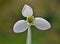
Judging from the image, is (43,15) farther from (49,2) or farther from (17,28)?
(17,28)

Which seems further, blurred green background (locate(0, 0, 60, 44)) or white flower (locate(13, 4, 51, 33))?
blurred green background (locate(0, 0, 60, 44))

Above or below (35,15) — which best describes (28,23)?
below

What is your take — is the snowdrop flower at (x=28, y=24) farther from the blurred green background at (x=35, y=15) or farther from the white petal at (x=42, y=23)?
the blurred green background at (x=35, y=15)

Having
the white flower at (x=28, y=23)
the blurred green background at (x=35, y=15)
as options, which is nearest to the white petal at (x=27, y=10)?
the white flower at (x=28, y=23)

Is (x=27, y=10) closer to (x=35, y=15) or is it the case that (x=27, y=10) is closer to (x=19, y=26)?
(x=19, y=26)

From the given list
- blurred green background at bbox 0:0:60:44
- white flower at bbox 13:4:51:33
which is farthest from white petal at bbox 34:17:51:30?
blurred green background at bbox 0:0:60:44

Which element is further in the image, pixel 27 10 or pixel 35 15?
pixel 35 15

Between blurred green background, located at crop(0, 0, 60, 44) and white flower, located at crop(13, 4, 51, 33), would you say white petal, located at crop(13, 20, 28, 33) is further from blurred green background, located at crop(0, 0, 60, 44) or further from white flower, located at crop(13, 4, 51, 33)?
blurred green background, located at crop(0, 0, 60, 44)

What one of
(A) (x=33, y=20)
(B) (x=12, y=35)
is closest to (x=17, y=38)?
(B) (x=12, y=35)

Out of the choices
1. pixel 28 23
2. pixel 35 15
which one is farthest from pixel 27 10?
pixel 35 15
